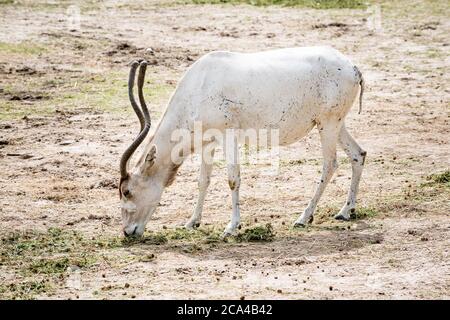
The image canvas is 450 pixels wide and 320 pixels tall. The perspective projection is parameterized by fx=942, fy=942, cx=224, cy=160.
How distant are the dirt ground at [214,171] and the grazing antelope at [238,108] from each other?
0.45m

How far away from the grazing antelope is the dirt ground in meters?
0.45

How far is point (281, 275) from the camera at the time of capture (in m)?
9.09

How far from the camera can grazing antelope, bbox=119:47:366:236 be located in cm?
1038

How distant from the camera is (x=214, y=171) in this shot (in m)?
12.9

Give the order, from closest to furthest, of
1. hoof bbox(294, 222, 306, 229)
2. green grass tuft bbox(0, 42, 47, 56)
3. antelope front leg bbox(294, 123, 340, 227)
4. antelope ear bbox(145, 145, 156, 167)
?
1. antelope ear bbox(145, 145, 156, 167)
2. hoof bbox(294, 222, 306, 229)
3. antelope front leg bbox(294, 123, 340, 227)
4. green grass tuft bbox(0, 42, 47, 56)

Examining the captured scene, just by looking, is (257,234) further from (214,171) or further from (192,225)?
(214,171)

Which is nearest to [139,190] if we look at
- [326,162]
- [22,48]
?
[326,162]

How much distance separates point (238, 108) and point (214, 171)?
259 centimetres

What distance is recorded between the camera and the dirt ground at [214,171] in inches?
358

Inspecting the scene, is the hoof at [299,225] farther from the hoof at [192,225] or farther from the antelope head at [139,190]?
the antelope head at [139,190]

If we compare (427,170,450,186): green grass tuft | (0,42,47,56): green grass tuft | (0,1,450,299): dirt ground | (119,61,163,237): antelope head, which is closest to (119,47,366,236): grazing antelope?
(119,61,163,237): antelope head

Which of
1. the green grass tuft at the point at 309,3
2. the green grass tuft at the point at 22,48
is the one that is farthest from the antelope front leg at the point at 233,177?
the green grass tuft at the point at 309,3

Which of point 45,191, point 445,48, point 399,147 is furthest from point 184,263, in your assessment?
point 445,48

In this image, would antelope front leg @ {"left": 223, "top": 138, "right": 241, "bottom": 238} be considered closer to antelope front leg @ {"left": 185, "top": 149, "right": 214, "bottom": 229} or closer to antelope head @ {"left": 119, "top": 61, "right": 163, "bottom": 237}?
antelope front leg @ {"left": 185, "top": 149, "right": 214, "bottom": 229}
